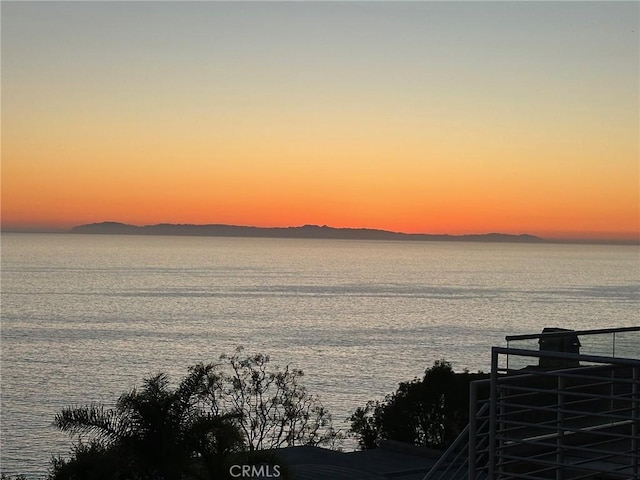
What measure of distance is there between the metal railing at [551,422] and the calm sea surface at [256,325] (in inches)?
52.7

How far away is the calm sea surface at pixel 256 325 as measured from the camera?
186ft

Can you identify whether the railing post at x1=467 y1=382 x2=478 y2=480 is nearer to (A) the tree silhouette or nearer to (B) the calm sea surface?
(B) the calm sea surface

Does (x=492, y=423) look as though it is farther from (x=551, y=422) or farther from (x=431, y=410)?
(x=431, y=410)

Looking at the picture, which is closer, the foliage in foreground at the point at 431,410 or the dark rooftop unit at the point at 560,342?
the dark rooftop unit at the point at 560,342

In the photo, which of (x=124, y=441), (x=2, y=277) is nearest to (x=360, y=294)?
(x=2, y=277)

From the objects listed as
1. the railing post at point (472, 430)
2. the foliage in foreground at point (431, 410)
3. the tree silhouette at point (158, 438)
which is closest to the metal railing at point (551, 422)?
the railing post at point (472, 430)

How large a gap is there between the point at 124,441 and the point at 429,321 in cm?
8152

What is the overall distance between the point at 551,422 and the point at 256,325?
82045mm

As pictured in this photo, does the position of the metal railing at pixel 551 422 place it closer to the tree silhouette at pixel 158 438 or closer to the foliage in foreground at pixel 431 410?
the tree silhouette at pixel 158 438

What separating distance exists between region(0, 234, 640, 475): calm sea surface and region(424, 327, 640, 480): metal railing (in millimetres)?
1339

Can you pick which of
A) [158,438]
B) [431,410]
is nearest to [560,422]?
[158,438]

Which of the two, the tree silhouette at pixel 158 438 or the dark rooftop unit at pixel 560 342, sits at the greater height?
the dark rooftop unit at pixel 560 342

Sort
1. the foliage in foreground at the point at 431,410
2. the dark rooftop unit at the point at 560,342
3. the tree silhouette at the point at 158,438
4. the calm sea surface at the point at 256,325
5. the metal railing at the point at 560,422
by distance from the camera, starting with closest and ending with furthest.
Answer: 1. the metal railing at the point at 560,422
2. the dark rooftop unit at the point at 560,342
3. the tree silhouette at the point at 158,438
4. the foliage in foreground at the point at 431,410
5. the calm sea surface at the point at 256,325

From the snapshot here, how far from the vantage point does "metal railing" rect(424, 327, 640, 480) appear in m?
6.52
